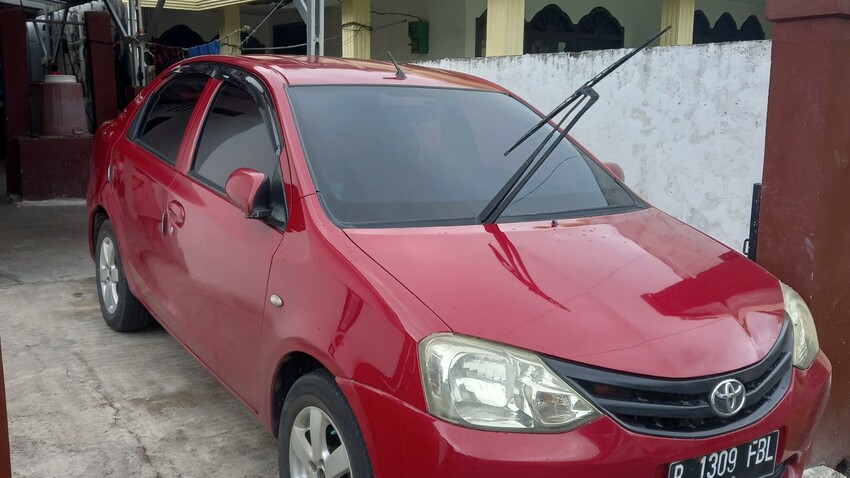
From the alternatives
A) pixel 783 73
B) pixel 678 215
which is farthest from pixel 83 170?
pixel 783 73

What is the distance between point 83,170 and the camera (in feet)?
31.4

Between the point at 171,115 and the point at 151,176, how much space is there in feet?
1.30

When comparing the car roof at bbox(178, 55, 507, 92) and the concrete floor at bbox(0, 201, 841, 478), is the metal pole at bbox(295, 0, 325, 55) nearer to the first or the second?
the concrete floor at bbox(0, 201, 841, 478)

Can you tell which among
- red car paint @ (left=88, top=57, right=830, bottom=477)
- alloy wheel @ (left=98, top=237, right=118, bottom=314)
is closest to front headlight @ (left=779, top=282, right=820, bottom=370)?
red car paint @ (left=88, top=57, right=830, bottom=477)

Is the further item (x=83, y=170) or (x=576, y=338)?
(x=83, y=170)

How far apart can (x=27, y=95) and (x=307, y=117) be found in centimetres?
817

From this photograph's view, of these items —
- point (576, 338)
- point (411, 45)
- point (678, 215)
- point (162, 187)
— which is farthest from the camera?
point (411, 45)

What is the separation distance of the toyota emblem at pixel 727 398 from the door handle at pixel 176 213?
7.60 ft

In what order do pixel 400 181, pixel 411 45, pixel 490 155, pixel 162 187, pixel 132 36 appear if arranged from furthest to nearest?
pixel 411 45, pixel 132 36, pixel 162 187, pixel 490 155, pixel 400 181

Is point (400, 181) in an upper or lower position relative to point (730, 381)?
upper

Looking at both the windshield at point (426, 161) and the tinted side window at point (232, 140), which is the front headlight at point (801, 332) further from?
the tinted side window at point (232, 140)

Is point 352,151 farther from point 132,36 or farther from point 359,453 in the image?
point 132,36

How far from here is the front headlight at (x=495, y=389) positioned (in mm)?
2092

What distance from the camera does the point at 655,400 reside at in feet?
7.11
